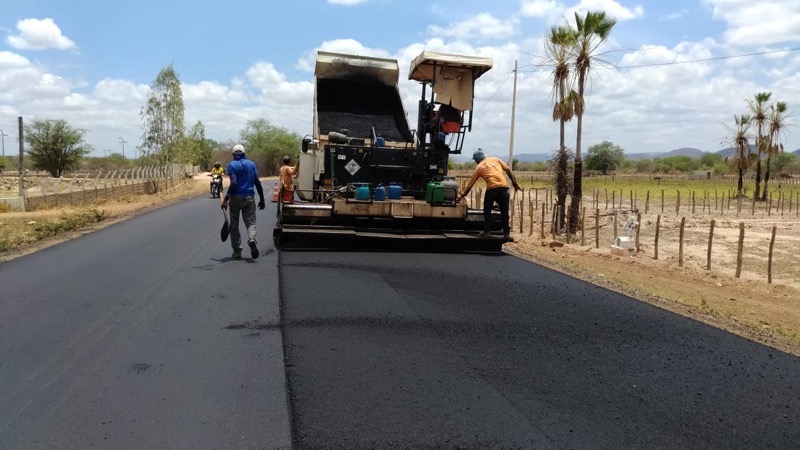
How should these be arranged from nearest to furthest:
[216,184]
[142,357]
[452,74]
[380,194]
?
[142,357]
[380,194]
[452,74]
[216,184]

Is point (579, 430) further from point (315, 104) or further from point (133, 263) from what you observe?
point (315, 104)

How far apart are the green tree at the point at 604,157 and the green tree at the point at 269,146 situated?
42537mm

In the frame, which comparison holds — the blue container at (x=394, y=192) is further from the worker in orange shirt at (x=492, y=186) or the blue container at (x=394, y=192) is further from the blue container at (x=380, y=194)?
the worker in orange shirt at (x=492, y=186)

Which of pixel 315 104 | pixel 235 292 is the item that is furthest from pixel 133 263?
pixel 315 104

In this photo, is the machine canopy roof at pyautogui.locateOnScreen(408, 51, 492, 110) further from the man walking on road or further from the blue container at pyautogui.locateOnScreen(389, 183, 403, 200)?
the man walking on road

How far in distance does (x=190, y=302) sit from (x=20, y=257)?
5.34m

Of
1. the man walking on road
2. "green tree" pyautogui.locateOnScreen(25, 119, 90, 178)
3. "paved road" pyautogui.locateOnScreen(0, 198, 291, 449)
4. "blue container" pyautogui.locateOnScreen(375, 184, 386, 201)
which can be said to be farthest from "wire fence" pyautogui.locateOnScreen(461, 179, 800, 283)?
"green tree" pyautogui.locateOnScreen(25, 119, 90, 178)

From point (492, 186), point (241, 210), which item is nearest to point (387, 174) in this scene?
point (492, 186)

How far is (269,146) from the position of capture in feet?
241

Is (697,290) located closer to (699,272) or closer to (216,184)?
(699,272)

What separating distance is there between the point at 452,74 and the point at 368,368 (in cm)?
741

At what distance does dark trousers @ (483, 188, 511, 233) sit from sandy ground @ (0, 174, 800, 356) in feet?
3.50

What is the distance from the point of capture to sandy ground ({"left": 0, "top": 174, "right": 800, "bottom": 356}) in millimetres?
7427

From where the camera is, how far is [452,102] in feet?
35.4
